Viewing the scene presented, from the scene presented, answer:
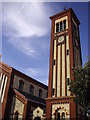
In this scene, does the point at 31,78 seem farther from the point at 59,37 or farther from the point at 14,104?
the point at 59,37

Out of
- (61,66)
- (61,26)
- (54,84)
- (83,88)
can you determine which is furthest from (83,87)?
(61,26)

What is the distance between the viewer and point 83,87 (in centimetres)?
1759

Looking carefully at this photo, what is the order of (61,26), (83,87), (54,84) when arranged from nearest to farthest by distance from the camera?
(83,87)
(54,84)
(61,26)

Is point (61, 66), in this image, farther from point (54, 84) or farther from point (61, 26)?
point (61, 26)

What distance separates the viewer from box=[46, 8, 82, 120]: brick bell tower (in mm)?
21078

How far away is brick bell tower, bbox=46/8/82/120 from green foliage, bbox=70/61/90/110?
2857mm

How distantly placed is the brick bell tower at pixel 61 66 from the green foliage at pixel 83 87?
286cm

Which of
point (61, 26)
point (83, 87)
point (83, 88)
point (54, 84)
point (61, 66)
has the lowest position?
point (83, 88)

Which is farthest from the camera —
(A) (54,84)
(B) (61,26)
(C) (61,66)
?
(B) (61,26)

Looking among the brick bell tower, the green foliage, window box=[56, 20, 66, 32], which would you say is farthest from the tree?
window box=[56, 20, 66, 32]

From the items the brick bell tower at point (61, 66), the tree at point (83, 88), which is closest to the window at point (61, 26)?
the brick bell tower at point (61, 66)

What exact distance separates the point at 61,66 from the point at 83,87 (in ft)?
24.9

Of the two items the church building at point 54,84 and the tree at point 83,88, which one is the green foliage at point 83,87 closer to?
the tree at point 83,88

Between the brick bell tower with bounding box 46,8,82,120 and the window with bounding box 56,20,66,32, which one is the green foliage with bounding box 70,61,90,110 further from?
the window with bounding box 56,20,66,32
